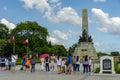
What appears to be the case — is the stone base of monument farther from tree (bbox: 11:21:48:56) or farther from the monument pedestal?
tree (bbox: 11:21:48:56)

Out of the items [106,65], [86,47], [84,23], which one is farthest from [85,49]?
[106,65]

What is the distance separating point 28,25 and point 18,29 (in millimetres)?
3013

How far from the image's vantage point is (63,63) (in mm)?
27594

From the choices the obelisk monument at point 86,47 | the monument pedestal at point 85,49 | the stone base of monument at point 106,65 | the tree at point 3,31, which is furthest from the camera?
the tree at point 3,31

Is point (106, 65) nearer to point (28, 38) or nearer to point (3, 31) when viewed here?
point (28, 38)

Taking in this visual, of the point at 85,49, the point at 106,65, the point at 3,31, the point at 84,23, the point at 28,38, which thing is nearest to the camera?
the point at 106,65

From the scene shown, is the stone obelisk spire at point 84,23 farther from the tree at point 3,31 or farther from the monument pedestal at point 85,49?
the tree at point 3,31

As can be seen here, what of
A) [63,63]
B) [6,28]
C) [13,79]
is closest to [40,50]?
[6,28]

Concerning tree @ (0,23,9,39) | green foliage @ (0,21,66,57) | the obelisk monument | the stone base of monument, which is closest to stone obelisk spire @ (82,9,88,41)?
the obelisk monument

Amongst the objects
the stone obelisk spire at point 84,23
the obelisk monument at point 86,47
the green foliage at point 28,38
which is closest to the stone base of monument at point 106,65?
the stone obelisk spire at point 84,23

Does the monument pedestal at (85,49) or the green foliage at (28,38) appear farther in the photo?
the green foliage at (28,38)

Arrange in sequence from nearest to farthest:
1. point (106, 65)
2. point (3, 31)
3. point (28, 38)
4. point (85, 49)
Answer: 1. point (106, 65)
2. point (85, 49)
3. point (28, 38)
4. point (3, 31)

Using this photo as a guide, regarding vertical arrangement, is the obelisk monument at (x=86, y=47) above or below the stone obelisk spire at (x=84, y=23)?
below

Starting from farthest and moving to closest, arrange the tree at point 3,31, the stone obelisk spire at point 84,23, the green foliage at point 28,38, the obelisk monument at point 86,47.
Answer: the tree at point 3,31
the green foliage at point 28,38
the obelisk monument at point 86,47
the stone obelisk spire at point 84,23
